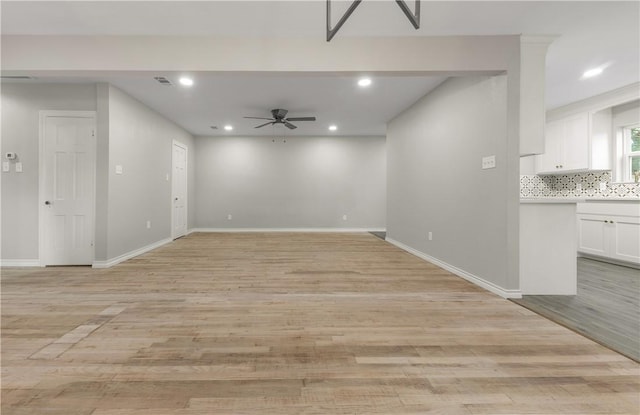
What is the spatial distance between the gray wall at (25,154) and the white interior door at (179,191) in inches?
93.5

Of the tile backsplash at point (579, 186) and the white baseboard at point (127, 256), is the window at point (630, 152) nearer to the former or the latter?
the tile backsplash at point (579, 186)

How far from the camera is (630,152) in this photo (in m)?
4.37

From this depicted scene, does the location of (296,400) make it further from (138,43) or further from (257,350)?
(138,43)

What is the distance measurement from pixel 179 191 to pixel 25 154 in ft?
9.42

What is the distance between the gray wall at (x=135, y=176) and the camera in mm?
4027

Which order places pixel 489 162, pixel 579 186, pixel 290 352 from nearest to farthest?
pixel 290 352
pixel 489 162
pixel 579 186

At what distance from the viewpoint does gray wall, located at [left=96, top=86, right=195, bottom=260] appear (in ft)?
13.2

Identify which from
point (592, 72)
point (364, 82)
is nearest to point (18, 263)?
point (364, 82)

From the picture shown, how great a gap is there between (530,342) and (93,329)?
3203 millimetres

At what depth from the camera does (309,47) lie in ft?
9.52

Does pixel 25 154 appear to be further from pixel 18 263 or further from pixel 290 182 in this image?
pixel 290 182

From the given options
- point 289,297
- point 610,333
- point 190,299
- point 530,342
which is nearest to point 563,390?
point 530,342

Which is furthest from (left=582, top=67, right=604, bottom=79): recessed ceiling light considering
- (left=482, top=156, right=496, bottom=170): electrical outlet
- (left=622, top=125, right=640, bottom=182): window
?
(left=482, top=156, right=496, bottom=170): electrical outlet

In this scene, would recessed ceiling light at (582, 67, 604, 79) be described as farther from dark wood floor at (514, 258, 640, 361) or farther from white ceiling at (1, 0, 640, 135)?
dark wood floor at (514, 258, 640, 361)
